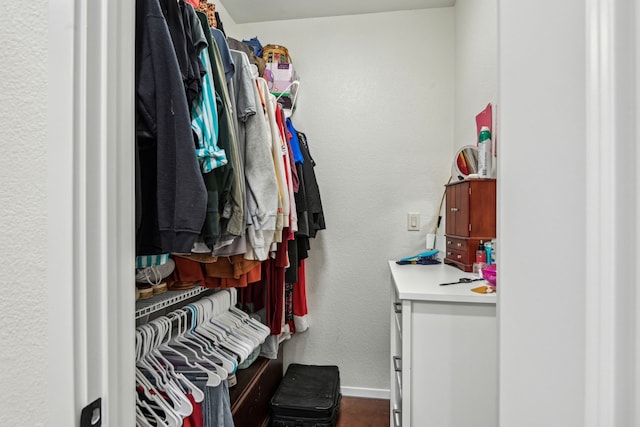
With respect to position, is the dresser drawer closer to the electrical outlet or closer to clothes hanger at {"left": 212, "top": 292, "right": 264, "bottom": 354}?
the electrical outlet

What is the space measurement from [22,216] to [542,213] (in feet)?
2.22

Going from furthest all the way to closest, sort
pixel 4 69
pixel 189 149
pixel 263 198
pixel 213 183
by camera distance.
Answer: pixel 263 198
pixel 213 183
pixel 189 149
pixel 4 69

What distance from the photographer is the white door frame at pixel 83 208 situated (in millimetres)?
428

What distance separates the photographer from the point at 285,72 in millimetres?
2217

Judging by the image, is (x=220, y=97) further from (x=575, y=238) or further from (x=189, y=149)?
(x=575, y=238)

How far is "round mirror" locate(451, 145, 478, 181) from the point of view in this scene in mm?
1707

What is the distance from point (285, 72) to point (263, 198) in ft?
4.34

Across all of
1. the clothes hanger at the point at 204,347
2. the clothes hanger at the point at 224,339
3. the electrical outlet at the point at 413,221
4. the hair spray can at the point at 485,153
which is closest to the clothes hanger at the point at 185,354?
the clothes hanger at the point at 204,347

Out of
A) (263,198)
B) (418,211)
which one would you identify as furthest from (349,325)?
A: (263,198)

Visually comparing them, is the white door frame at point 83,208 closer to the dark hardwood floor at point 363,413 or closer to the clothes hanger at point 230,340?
the clothes hanger at point 230,340

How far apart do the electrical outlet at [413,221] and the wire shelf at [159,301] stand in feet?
4.54

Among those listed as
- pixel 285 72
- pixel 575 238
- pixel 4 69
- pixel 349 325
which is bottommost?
pixel 349 325

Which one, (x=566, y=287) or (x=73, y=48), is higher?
(x=73, y=48)

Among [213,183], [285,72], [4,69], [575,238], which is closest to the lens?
[575,238]
